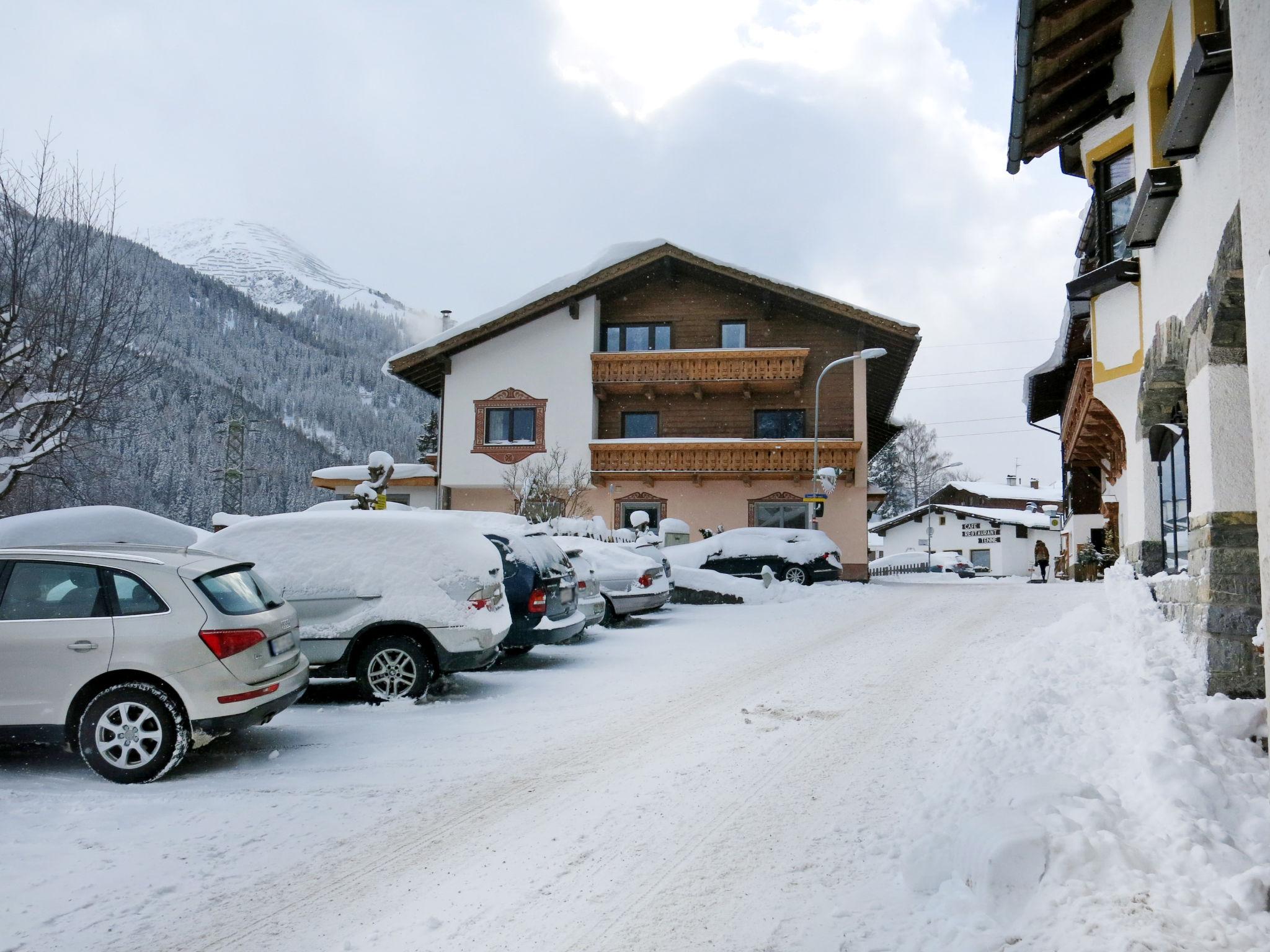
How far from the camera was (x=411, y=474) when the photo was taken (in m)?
31.8

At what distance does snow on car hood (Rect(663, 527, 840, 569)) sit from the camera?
21.3 metres

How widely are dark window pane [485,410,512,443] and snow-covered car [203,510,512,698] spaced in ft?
71.8

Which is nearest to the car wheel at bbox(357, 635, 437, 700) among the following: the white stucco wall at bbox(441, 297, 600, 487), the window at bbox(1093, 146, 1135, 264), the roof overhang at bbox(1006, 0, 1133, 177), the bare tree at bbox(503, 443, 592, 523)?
the roof overhang at bbox(1006, 0, 1133, 177)

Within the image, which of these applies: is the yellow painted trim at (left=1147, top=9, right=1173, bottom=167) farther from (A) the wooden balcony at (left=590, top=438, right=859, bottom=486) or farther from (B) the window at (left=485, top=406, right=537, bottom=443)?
(B) the window at (left=485, top=406, right=537, bottom=443)

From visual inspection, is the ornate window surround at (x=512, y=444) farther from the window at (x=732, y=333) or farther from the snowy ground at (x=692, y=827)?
the snowy ground at (x=692, y=827)

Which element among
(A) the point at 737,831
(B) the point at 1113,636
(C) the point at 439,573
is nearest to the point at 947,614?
(B) the point at 1113,636

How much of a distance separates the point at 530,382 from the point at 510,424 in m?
1.54

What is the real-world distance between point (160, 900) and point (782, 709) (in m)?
5.01

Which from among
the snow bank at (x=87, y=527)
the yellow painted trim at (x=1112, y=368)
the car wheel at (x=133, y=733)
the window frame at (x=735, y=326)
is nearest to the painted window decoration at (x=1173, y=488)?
the yellow painted trim at (x=1112, y=368)

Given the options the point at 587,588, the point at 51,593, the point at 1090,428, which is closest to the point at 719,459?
the point at 1090,428

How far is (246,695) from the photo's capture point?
5.88 m

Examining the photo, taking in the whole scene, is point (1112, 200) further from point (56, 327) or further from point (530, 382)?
point (530, 382)

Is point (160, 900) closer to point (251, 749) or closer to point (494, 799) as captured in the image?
point (494, 799)

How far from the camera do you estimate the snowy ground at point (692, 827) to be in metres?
3.46
